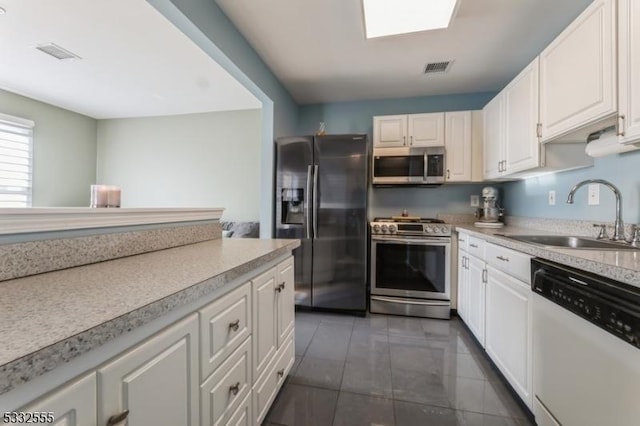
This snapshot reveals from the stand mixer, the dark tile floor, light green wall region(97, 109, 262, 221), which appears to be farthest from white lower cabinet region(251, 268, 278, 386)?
light green wall region(97, 109, 262, 221)

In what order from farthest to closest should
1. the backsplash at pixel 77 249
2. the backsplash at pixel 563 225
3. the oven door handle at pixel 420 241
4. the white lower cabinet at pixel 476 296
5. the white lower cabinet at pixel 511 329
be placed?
the oven door handle at pixel 420 241 < the white lower cabinet at pixel 476 296 < the backsplash at pixel 563 225 < the white lower cabinet at pixel 511 329 < the backsplash at pixel 77 249

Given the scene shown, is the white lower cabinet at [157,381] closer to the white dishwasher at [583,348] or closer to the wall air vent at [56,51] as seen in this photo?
the white dishwasher at [583,348]

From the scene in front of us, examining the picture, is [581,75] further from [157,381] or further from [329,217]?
[157,381]

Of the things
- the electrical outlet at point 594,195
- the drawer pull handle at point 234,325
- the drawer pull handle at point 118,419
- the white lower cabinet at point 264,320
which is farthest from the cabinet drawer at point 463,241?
the drawer pull handle at point 118,419

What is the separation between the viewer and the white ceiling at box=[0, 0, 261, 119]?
214 cm

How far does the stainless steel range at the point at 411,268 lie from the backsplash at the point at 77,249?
6.38 ft

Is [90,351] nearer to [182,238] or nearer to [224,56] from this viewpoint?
[182,238]

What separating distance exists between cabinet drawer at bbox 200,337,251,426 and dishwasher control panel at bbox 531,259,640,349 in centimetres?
129

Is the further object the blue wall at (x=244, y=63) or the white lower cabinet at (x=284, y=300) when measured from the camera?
the blue wall at (x=244, y=63)

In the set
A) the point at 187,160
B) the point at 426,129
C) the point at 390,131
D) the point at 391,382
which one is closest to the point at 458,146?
the point at 426,129

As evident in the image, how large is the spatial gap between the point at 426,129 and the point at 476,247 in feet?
4.80

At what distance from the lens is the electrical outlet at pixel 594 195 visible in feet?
5.75

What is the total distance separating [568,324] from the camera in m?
1.13

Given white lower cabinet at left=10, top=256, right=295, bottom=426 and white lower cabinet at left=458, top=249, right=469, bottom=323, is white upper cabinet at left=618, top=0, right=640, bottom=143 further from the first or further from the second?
white lower cabinet at left=10, top=256, right=295, bottom=426
